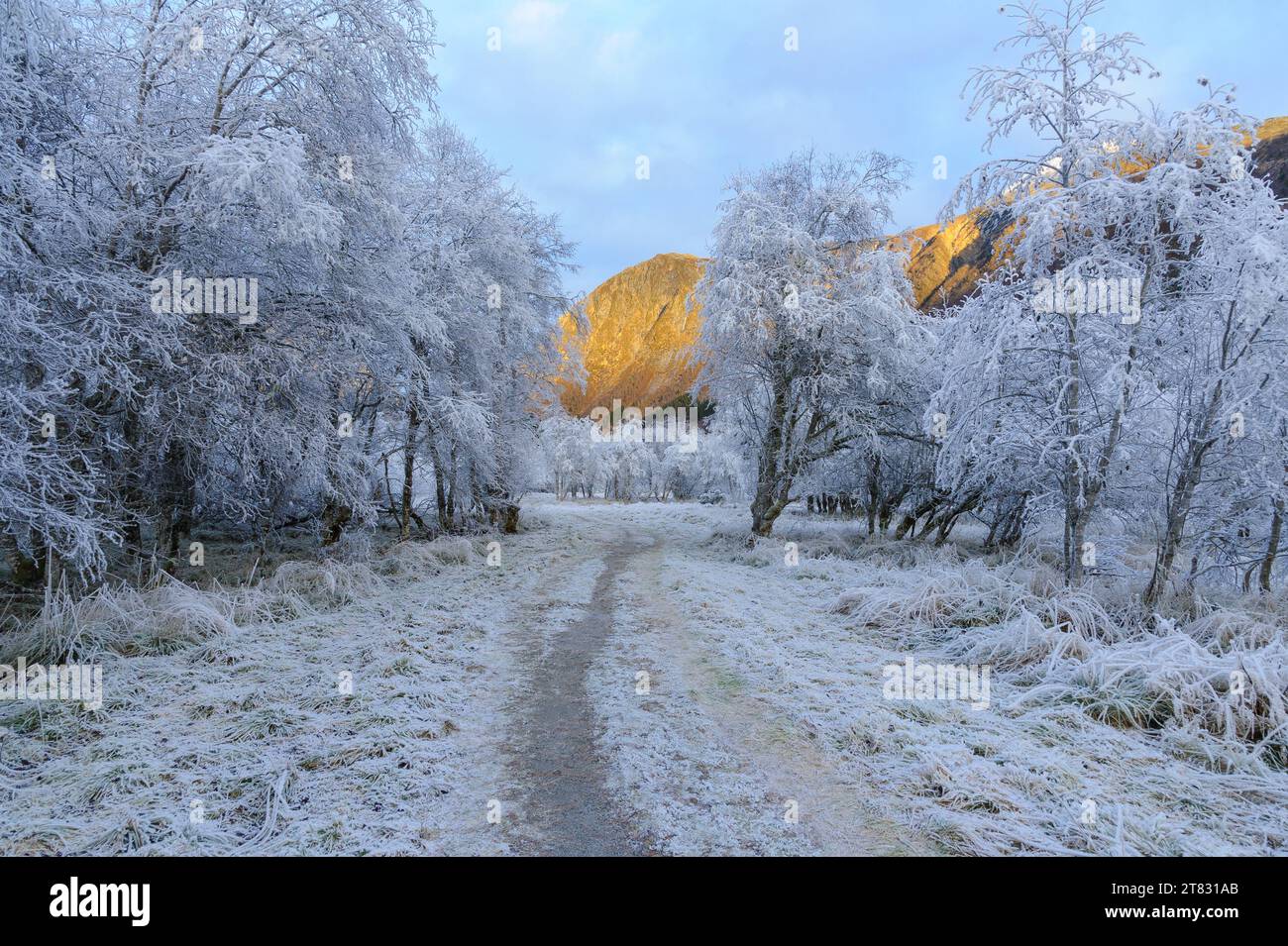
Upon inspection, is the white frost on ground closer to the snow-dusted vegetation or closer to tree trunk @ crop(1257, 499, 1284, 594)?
the snow-dusted vegetation

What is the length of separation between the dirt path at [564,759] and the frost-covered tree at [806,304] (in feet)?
33.5

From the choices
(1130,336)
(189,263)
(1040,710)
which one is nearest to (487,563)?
(189,263)

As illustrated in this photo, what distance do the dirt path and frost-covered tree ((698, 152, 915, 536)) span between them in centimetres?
1022

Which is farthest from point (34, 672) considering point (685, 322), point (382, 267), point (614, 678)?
point (685, 322)

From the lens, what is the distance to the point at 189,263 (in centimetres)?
789

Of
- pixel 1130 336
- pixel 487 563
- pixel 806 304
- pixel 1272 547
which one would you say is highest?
pixel 806 304

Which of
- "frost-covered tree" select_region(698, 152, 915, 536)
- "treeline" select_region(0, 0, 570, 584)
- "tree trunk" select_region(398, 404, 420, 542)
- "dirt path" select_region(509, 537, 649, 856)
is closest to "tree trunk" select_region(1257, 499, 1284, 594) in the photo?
"frost-covered tree" select_region(698, 152, 915, 536)

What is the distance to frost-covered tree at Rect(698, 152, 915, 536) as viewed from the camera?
587 inches

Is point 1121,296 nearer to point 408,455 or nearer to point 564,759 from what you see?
point 564,759

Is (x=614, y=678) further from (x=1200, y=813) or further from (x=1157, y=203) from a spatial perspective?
(x=1157, y=203)

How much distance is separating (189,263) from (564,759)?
8.26 metres

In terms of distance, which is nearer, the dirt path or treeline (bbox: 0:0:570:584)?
the dirt path

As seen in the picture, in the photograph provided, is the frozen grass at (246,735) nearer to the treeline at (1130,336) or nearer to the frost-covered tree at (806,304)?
the treeline at (1130,336)
